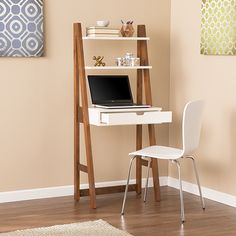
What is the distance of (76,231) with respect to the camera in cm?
397

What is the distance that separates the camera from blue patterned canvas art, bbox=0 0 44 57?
4.68 m

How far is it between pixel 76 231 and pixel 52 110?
1.31 metres

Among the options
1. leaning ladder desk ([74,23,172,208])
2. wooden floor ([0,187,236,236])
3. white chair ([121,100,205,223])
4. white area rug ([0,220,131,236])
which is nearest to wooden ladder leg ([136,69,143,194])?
leaning ladder desk ([74,23,172,208])

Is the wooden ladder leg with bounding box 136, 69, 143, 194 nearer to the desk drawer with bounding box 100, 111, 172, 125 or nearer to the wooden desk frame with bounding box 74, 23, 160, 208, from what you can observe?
the wooden desk frame with bounding box 74, 23, 160, 208

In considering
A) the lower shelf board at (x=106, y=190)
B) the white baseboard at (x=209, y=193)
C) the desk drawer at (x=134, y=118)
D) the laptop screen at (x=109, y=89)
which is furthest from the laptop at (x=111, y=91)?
the white baseboard at (x=209, y=193)

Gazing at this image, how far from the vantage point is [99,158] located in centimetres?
523

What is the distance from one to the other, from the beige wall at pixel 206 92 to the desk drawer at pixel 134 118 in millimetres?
444

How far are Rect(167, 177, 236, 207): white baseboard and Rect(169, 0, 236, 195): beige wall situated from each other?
46mm

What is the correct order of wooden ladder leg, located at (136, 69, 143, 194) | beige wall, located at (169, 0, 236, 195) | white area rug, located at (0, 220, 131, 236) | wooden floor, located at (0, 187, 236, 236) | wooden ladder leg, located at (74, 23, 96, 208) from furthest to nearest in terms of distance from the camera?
wooden ladder leg, located at (136, 69, 143, 194) → beige wall, located at (169, 0, 236, 195) → wooden ladder leg, located at (74, 23, 96, 208) → wooden floor, located at (0, 187, 236, 236) → white area rug, located at (0, 220, 131, 236)

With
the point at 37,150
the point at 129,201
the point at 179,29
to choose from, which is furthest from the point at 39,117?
the point at 179,29

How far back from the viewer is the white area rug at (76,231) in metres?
3.91

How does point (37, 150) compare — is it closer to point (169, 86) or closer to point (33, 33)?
point (33, 33)

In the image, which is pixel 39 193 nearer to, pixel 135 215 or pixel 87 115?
pixel 87 115

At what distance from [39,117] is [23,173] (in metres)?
0.47
